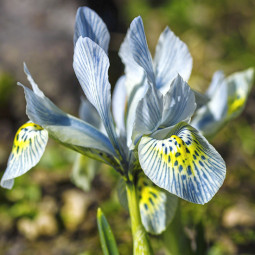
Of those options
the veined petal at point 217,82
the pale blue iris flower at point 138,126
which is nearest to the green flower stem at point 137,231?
the pale blue iris flower at point 138,126

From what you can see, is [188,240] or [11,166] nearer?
[11,166]

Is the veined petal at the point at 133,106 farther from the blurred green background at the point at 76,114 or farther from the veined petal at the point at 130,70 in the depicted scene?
the blurred green background at the point at 76,114

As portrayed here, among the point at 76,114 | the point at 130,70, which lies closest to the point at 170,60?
the point at 130,70

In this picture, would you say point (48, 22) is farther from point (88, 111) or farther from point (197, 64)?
point (88, 111)

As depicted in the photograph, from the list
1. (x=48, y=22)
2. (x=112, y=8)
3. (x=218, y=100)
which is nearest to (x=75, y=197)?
(x=218, y=100)

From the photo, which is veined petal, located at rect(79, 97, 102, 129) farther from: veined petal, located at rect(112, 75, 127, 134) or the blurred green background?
the blurred green background

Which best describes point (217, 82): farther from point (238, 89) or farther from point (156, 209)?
point (156, 209)
